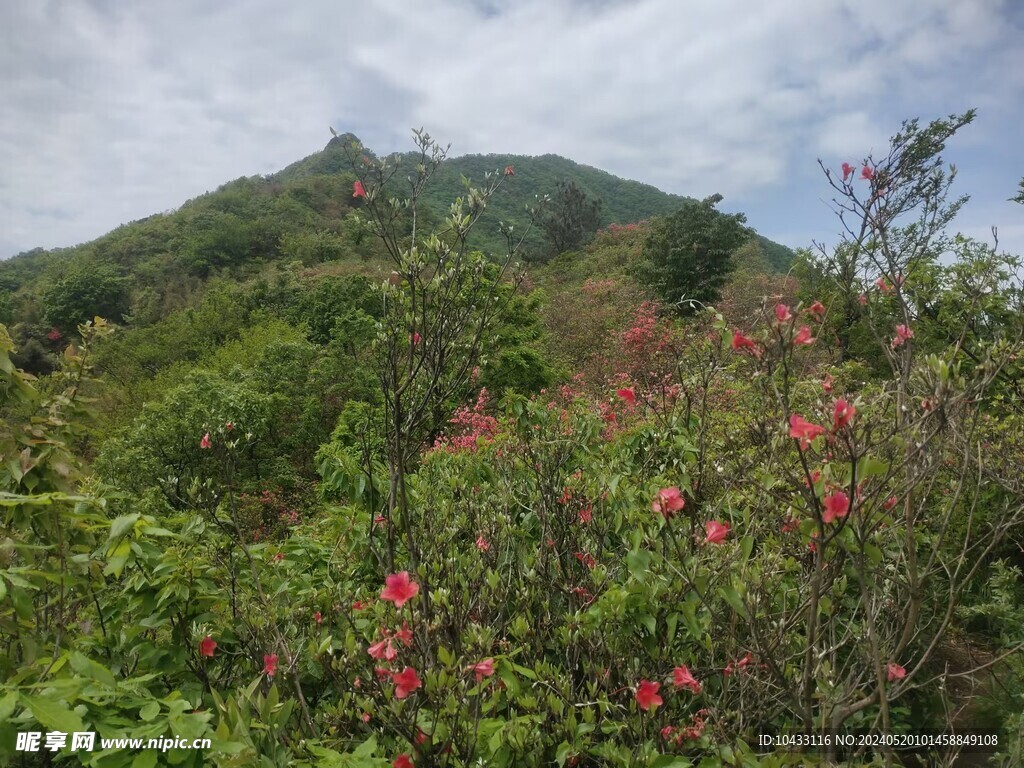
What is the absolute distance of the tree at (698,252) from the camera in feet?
52.7

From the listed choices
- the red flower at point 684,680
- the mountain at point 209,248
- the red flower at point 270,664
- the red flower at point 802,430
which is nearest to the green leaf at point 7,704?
the red flower at point 270,664

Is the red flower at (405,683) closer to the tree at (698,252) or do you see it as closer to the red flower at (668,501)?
the red flower at (668,501)

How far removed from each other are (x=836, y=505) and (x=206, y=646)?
1.79 metres

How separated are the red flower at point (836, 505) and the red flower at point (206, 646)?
1746 millimetres

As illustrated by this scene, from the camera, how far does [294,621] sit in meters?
2.09

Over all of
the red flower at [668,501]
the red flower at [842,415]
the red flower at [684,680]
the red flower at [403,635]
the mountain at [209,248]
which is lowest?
the red flower at [684,680]

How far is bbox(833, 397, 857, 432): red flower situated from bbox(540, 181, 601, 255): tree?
106 feet

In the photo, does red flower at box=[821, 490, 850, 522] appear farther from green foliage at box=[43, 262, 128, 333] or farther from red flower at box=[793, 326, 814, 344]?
green foliage at box=[43, 262, 128, 333]

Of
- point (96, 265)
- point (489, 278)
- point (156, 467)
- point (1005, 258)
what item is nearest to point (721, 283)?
point (489, 278)

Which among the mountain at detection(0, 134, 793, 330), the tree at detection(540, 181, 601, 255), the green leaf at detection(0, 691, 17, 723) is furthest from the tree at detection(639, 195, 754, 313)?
the tree at detection(540, 181, 601, 255)

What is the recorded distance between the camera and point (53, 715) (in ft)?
3.17

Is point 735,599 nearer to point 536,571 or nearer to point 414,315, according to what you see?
point 536,571

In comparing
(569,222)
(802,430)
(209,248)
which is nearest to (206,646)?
(802,430)

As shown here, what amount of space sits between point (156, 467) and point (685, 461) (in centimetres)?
796
